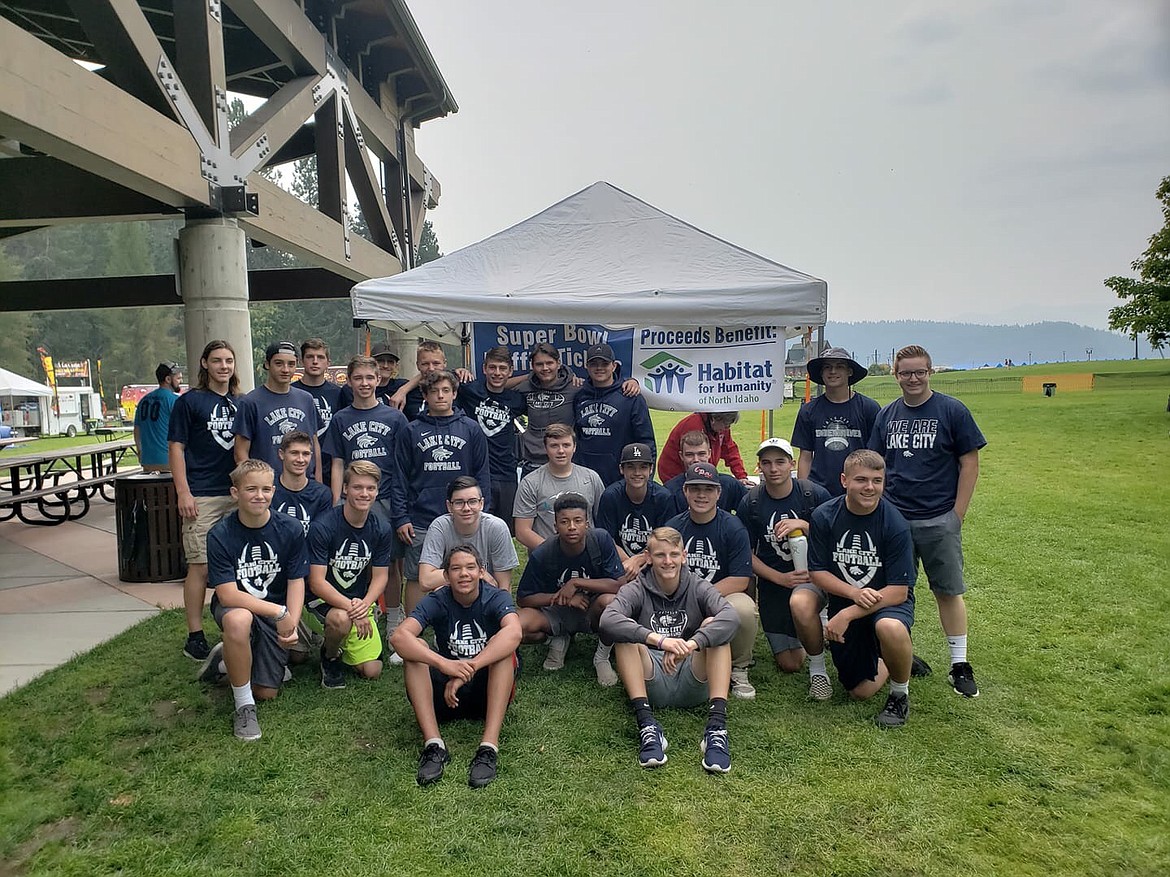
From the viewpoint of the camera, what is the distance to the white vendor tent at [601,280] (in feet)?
16.9

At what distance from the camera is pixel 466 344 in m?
8.12

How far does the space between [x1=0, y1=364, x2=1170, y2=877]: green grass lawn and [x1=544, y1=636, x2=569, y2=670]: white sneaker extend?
0.08 meters

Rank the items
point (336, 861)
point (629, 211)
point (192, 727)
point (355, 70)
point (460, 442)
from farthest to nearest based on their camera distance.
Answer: point (355, 70), point (629, 211), point (460, 442), point (192, 727), point (336, 861)

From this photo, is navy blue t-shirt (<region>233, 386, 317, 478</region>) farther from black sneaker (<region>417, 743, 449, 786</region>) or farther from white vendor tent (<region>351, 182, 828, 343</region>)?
black sneaker (<region>417, 743, 449, 786</region>)

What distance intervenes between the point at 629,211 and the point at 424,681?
420cm

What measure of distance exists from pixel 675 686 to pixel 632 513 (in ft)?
3.69

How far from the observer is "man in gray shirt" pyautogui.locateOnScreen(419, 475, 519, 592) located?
4047 mm

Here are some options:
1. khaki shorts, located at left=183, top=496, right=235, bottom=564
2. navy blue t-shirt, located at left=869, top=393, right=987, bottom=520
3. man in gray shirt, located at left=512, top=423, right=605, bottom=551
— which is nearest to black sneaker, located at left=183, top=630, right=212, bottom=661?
khaki shorts, located at left=183, top=496, right=235, bottom=564

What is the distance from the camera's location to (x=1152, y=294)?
23.0 meters

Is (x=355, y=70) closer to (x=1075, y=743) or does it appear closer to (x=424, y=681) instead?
(x=424, y=681)

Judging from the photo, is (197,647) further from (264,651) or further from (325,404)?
(325,404)

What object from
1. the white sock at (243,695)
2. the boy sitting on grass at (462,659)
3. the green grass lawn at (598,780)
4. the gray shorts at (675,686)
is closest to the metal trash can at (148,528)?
the green grass lawn at (598,780)

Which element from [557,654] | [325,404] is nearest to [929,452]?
[557,654]

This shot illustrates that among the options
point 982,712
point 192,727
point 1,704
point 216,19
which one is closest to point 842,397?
point 982,712
